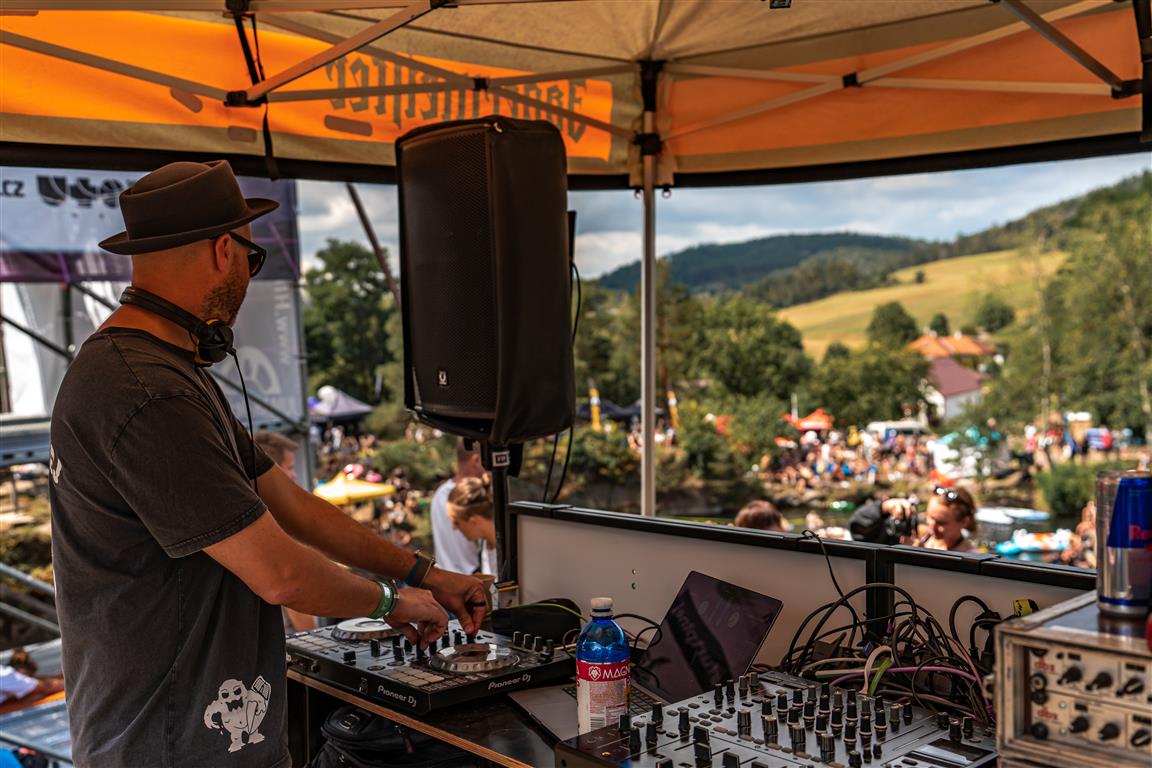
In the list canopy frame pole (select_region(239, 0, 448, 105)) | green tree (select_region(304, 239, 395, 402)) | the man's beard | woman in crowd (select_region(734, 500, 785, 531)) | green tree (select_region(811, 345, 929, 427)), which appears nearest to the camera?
the man's beard

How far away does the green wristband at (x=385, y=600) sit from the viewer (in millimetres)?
1867

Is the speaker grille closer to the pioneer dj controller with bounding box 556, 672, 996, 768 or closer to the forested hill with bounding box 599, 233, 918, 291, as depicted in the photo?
the pioneer dj controller with bounding box 556, 672, 996, 768

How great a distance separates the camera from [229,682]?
172 cm

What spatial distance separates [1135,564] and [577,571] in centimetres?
142

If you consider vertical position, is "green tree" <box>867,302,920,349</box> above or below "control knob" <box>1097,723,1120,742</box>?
above

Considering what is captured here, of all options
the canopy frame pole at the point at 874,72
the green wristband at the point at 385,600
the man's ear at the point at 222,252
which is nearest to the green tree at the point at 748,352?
the canopy frame pole at the point at 874,72

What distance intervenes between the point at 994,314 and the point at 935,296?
1083 millimetres

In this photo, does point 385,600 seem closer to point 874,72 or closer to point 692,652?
point 692,652

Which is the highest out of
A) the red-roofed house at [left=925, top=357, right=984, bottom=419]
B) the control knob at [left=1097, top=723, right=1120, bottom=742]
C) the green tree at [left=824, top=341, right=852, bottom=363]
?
the green tree at [left=824, top=341, right=852, bottom=363]

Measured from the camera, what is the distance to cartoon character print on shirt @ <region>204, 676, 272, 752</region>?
1700mm

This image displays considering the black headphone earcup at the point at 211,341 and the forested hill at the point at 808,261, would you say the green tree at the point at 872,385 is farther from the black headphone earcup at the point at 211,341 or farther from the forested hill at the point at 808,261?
the black headphone earcup at the point at 211,341

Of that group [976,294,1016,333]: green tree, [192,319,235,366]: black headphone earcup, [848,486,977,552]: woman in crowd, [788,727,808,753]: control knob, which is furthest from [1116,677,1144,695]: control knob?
[976,294,1016,333]: green tree

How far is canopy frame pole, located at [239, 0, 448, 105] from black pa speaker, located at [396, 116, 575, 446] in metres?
0.28

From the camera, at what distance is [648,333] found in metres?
3.86
